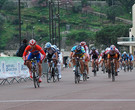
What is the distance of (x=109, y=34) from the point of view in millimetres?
133125

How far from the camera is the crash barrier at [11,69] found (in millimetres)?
24547

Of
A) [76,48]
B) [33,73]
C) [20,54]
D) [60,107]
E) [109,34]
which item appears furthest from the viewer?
[109,34]

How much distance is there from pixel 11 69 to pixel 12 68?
0.17 m

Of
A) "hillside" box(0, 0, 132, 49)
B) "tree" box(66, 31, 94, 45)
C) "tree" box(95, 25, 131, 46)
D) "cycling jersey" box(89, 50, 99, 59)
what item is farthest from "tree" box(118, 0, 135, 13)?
"cycling jersey" box(89, 50, 99, 59)

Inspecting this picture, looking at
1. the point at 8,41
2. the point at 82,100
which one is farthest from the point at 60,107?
the point at 8,41

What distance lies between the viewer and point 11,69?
25.6m

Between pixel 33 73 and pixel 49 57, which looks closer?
pixel 33 73

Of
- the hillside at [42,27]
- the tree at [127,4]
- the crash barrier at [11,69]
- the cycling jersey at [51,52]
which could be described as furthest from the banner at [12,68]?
the tree at [127,4]

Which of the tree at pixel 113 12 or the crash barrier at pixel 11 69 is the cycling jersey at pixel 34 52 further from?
the tree at pixel 113 12

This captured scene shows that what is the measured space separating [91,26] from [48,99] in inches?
6867

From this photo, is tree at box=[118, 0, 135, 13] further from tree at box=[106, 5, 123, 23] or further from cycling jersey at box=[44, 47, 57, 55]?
cycling jersey at box=[44, 47, 57, 55]

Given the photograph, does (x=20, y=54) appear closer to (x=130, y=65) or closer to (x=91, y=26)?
(x=130, y=65)

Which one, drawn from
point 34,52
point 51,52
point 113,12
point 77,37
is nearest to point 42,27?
point 77,37

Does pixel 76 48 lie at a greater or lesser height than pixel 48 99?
greater
